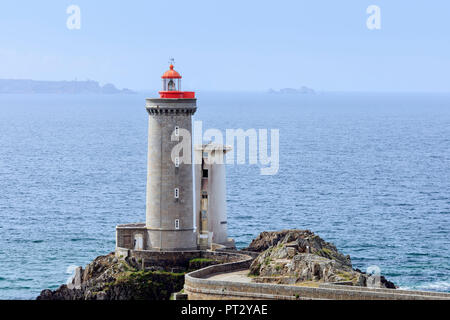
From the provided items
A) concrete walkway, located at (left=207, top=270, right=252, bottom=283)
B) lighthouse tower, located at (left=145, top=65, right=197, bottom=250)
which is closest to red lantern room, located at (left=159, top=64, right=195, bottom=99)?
lighthouse tower, located at (left=145, top=65, right=197, bottom=250)

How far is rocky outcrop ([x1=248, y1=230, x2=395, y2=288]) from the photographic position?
176 ft

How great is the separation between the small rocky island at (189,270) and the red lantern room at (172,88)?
1057cm

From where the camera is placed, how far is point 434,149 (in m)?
174

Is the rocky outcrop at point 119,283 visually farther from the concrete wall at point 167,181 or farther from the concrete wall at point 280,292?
the concrete wall at point 280,292

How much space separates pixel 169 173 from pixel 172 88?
5704 millimetres

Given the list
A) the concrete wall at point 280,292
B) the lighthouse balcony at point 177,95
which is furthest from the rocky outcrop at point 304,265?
the lighthouse balcony at point 177,95

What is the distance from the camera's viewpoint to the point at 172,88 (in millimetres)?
65000

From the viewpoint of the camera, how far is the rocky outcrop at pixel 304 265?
53.7 m

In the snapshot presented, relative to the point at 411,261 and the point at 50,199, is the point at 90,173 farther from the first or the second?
the point at 411,261

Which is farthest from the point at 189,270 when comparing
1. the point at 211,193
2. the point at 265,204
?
the point at 265,204

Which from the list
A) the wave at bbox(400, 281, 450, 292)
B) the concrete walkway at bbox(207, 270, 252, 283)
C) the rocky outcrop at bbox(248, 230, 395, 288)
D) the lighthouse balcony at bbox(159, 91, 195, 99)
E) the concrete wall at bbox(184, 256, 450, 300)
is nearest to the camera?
the concrete wall at bbox(184, 256, 450, 300)

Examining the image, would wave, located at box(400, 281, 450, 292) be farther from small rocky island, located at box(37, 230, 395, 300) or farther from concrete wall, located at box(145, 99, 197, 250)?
concrete wall, located at box(145, 99, 197, 250)
